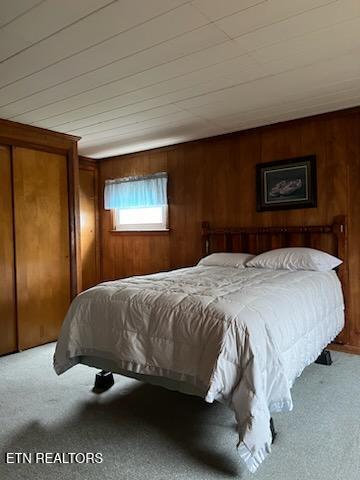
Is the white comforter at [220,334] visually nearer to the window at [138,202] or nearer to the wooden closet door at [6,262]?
the wooden closet door at [6,262]

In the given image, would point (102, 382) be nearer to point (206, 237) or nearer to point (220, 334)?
point (220, 334)

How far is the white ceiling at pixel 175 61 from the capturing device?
1.71m

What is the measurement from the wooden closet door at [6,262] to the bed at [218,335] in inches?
50.6

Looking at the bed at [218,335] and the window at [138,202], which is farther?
the window at [138,202]

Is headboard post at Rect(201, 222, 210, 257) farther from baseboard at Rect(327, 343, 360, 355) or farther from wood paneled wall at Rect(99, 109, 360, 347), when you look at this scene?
baseboard at Rect(327, 343, 360, 355)

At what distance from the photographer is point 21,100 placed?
111 inches

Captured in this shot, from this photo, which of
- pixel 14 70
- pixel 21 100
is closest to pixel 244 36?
pixel 14 70

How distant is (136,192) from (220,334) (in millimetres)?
3207

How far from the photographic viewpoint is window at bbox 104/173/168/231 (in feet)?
A: 14.6

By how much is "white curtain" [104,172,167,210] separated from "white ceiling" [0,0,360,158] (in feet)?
3.29

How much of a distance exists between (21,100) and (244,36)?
1.79 meters

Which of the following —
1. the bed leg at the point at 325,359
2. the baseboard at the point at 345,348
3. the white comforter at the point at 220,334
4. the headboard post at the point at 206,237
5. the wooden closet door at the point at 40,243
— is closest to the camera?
the white comforter at the point at 220,334

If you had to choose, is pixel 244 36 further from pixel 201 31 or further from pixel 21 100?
pixel 21 100

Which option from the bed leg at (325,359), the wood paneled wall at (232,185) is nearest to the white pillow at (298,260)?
the wood paneled wall at (232,185)
